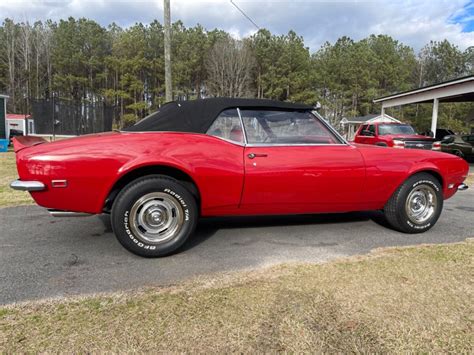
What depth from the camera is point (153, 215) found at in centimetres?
308

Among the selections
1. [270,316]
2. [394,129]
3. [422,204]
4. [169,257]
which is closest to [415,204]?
[422,204]

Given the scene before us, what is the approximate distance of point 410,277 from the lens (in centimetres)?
273

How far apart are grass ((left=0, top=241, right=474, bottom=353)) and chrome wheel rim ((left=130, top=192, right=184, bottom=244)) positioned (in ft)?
2.23

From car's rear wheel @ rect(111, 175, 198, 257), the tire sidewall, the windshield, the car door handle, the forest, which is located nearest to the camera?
car's rear wheel @ rect(111, 175, 198, 257)

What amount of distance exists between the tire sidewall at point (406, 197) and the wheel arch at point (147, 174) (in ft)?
7.54

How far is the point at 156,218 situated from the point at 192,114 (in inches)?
41.8

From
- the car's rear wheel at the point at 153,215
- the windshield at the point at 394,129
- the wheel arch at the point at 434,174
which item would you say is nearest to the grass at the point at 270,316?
the car's rear wheel at the point at 153,215

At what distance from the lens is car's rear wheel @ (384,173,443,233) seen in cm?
382

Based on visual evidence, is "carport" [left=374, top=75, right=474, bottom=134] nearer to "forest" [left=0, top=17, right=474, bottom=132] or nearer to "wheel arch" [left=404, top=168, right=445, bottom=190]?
"wheel arch" [left=404, top=168, right=445, bottom=190]

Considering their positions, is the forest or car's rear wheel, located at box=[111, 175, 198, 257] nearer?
car's rear wheel, located at box=[111, 175, 198, 257]

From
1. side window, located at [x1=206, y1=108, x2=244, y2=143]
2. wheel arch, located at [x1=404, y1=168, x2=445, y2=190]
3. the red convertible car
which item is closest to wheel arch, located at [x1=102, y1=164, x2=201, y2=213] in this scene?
the red convertible car

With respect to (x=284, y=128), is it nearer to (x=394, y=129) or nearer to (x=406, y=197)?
(x=406, y=197)

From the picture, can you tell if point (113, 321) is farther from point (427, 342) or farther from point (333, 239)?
point (333, 239)

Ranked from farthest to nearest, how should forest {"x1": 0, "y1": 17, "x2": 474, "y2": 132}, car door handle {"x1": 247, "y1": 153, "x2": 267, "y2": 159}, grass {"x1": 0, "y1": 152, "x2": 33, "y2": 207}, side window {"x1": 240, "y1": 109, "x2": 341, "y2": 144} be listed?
forest {"x1": 0, "y1": 17, "x2": 474, "y2": 132} → grass {"x1": 0, "y1": 152, "x2": 33, "y2": 207} → side window {"x1": 240, "y1": 109, "x2": 341, "y2": 144} → car door handle {"x1": 247, "y1": 153, "x2": 267, "y2": 159}
